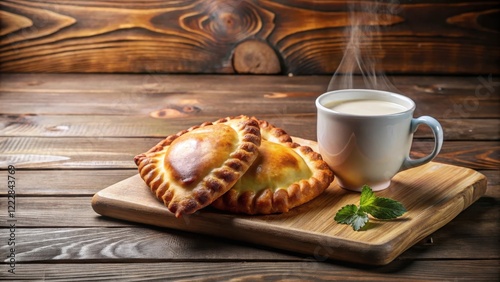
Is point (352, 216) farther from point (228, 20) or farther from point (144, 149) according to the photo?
point (228, 20)

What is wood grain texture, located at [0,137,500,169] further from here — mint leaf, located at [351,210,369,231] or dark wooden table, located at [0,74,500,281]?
mint leaf, located at [351,210,369,231]

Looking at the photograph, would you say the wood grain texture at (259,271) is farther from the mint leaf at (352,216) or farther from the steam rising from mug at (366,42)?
the steam rising from mug at (366,42)

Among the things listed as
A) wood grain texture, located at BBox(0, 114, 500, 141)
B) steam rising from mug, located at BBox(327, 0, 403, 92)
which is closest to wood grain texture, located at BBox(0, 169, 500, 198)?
wood grain texture, located at BBox(0, 114, 500, 141)

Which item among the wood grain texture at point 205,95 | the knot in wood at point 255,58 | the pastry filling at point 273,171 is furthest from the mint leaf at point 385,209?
the knot in wood at point 255,58

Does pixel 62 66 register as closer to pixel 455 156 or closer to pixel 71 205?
pixel 71 205

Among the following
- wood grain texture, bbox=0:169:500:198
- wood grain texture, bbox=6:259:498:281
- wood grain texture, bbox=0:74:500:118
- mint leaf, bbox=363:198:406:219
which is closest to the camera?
wood grain texture, bbox=6:259:498:281

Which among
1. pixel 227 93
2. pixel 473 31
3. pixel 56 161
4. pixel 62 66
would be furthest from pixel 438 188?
pixel 62 66
